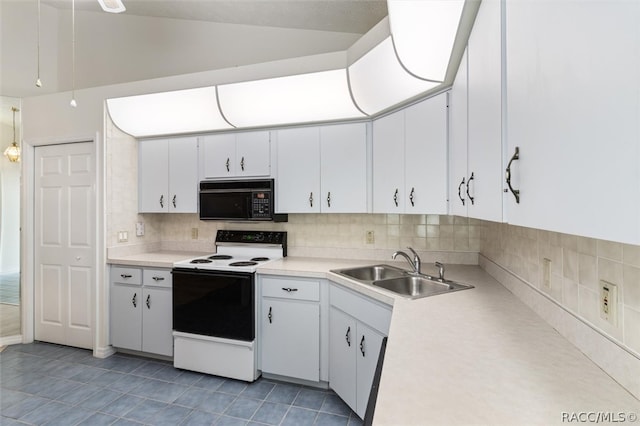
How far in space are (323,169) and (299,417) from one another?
1858 mm

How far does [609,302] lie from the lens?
84cm

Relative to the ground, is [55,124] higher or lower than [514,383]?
higher

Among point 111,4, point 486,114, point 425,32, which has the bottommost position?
point 486,114

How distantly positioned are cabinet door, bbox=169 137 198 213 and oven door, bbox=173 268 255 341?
730 mm

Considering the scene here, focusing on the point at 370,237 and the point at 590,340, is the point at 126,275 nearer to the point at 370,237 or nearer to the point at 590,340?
the point at 370,237

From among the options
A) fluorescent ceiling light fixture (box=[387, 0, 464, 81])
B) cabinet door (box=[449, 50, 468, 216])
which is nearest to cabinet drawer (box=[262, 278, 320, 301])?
cabinet door (box=[449, 50, 468, 216])

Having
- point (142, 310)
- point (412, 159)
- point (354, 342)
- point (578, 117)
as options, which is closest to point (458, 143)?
point (412, 159)

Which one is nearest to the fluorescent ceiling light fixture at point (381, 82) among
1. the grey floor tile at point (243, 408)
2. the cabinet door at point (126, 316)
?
the grey floor tile at point (243, 408)

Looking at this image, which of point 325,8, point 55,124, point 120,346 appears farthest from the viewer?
point 55,124

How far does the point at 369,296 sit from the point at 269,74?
73.5 inches

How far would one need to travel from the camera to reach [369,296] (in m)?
1.86

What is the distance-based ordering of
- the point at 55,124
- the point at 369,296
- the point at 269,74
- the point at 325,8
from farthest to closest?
the point at 55,124
the point at 325,8
the point at 269,74
the point at 369,296

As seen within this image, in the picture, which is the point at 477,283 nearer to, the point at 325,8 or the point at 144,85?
the point at 325,8

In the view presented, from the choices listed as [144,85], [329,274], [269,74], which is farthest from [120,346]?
[269,74]
